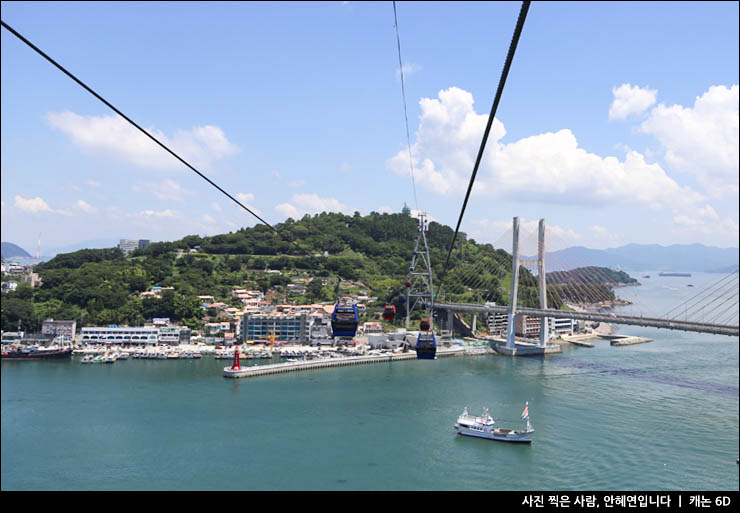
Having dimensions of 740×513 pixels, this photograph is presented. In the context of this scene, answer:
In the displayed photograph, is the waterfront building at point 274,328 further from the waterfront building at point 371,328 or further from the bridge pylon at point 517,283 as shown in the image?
the bridge pylon at point 517,283

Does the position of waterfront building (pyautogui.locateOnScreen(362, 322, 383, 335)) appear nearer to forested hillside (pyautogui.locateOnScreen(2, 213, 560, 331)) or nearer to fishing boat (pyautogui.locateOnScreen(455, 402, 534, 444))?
forested hillside (pyautogui.locateOnScreen(2, 213, 560, 331))

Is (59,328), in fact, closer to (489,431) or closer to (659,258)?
(489,431)

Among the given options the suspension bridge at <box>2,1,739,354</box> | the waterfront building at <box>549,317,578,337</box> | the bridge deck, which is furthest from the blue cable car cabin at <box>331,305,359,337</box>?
the waterfront building at <box>549,317,578,337</box>

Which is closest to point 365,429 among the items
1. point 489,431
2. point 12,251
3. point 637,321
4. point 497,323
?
point 489,431

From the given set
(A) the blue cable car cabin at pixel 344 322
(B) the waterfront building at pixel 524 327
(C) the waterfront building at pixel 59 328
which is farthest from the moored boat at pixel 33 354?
(B) the waterfront building at pixel 524 327

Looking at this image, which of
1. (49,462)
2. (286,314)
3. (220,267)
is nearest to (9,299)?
(220,267)
